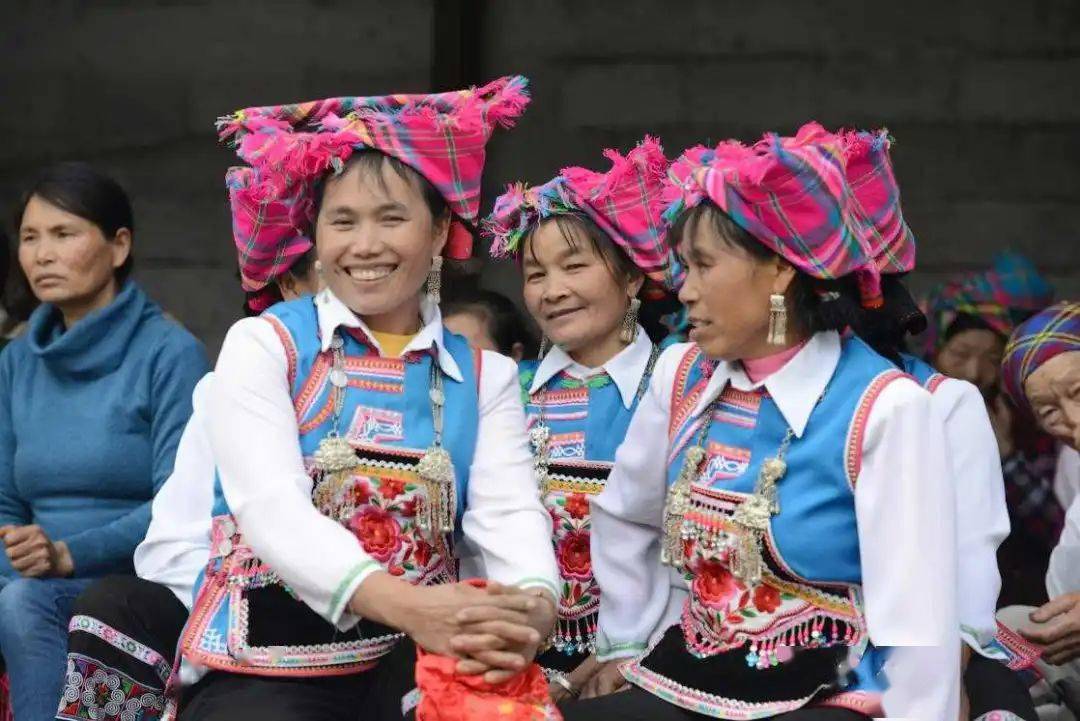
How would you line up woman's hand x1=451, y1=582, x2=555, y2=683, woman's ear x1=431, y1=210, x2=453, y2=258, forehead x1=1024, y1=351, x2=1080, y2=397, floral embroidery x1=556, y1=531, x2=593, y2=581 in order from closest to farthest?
woman's hand x1=451, y1=582, x2=555, y2=683, woman's ear x1=431, y1=210, x2=453, y2=258, floral embroidery x1=556, y1=531, x2=593, y2=581, forehead x1=1024, y1=351, x2=1080, y2=397

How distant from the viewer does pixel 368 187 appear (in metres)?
3.46

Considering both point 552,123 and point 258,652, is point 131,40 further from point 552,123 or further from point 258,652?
point 258,652

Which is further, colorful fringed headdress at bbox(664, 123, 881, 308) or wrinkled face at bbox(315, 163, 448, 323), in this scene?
wrinkled face at bbox(315, 163, 448, 323)

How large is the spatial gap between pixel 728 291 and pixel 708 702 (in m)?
0.77

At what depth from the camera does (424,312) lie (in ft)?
11.8

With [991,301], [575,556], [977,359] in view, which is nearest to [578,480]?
[575,556]

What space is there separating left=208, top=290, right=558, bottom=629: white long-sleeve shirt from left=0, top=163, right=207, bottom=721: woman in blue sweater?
121cm

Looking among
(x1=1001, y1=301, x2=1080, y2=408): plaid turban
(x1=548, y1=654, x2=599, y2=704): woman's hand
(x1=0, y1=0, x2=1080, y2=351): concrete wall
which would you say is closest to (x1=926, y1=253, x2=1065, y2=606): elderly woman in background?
(x1=0, y1=0, x2=1080, y2=351): concrete wall

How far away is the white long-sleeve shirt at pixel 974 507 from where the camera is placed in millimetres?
3670

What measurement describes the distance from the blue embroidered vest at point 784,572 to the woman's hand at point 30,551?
1.66 meters

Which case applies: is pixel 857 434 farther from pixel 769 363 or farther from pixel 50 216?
pixel 50 216

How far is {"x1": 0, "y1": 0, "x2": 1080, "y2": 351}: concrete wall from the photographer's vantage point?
6191mm

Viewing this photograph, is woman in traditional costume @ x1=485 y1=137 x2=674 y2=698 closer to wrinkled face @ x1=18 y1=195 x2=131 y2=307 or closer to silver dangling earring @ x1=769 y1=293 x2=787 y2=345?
silver dangling earring @ x1=769 y1=293 x2=787 y2=345

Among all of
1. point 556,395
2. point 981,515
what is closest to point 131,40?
point 556,395
